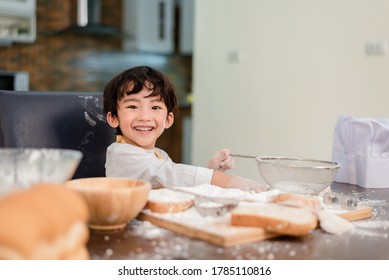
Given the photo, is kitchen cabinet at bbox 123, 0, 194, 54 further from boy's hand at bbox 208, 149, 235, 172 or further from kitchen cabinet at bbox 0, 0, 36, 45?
boy's hand at bbox 208, 149, 235, 172

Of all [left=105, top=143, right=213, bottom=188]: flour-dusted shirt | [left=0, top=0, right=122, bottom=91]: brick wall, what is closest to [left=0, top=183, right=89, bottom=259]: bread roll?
[left=105, top=143, right=213, bottom=188]: flour-dusted shirt

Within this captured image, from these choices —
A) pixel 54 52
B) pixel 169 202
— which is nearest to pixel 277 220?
pixel 169 202

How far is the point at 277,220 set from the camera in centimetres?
73

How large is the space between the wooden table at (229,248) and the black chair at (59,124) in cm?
75

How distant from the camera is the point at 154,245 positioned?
693 millimetres

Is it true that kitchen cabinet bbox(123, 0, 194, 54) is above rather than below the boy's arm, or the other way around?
above

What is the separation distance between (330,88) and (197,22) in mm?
1487

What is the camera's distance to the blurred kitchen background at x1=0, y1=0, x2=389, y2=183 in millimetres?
3150

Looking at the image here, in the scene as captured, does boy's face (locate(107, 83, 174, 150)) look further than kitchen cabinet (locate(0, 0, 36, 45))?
No

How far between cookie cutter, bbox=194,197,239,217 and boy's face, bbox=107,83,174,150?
1.67ft

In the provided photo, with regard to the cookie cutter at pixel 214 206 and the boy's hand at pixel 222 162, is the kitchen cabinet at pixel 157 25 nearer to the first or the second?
the boy's hand at pixel 222 162

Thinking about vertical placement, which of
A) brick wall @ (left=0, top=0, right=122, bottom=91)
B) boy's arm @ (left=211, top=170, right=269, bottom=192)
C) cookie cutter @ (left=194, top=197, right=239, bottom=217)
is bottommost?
boy's arm @ (left=211, top=170, right=269, bottom=192)

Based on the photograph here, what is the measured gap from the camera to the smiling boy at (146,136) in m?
1.19

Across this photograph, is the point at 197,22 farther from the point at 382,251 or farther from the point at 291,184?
the point at 382,251
